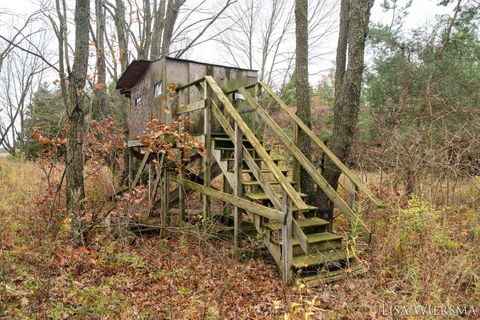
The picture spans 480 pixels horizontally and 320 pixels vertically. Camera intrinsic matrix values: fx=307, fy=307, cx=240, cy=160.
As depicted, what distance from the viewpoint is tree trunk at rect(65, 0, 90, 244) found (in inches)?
222

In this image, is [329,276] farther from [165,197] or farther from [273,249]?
[165,197]

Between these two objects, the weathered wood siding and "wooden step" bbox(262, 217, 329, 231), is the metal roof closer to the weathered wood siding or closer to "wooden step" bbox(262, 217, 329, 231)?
the weathered wood siding

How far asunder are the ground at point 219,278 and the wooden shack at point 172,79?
300 cm

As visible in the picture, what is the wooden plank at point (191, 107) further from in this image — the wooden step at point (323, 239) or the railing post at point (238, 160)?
the wooden step at point (323, 239)

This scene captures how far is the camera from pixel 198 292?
178 inches

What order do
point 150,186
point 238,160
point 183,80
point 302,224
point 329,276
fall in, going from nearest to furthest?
point 329,276 → point 302,224 → point 238,160 → point 183,80 → point 150,186

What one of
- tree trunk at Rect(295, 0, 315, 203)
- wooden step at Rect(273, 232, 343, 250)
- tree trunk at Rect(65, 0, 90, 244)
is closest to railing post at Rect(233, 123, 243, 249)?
wooden step at Rect(273, 232, 343, 250)

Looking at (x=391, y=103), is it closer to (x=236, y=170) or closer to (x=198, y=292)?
(x=236, y=170)

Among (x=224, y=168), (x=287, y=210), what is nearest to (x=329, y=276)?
(x=287, y=210)

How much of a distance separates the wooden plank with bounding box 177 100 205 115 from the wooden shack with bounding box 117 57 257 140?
0.79 feet

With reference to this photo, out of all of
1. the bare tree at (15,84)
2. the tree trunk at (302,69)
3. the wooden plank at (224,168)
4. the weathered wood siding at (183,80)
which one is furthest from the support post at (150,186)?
the bare tree at (15,84)

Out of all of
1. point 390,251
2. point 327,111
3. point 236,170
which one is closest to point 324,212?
point 390,251

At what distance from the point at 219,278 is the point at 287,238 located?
134 cm

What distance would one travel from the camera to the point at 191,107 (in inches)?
253
